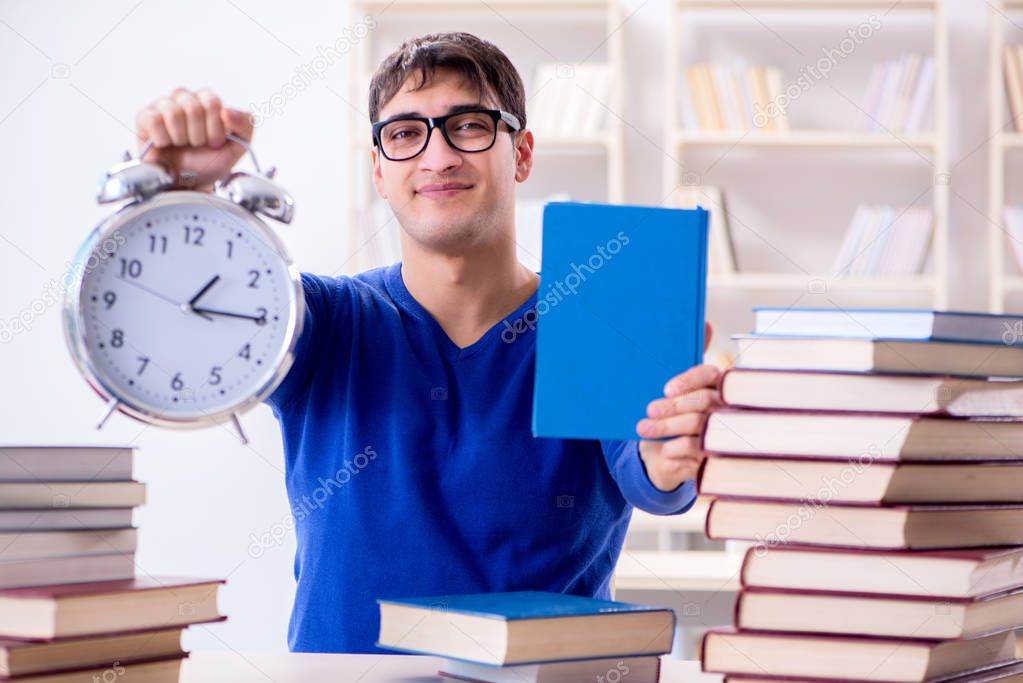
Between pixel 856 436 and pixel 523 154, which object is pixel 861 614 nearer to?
pixel 856 436

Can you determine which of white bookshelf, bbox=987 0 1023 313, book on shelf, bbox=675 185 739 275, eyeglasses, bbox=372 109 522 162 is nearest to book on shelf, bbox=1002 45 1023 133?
white bookshelf, bbox=987 0 1023 313

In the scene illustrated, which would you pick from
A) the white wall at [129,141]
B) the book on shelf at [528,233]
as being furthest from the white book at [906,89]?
the book on shelf at [528,233]

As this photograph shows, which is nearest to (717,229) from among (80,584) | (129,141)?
(129,141)

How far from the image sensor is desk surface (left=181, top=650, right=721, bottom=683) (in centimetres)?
128

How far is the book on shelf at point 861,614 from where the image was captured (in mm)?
1093

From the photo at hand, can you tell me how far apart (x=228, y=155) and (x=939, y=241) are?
10.4ft

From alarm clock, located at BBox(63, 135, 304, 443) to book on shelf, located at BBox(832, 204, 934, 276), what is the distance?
10.3 ft

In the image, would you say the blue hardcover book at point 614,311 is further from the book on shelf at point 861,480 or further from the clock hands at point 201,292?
the clock hands at point 201,292

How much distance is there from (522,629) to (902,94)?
3.41 m

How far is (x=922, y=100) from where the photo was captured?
401cm

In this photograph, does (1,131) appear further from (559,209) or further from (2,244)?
(559,209)

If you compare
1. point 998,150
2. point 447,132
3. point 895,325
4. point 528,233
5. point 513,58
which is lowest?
point 895,325

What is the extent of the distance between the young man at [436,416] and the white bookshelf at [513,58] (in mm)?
2160

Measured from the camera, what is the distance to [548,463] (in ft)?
5.65
